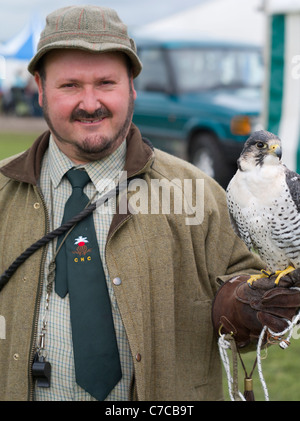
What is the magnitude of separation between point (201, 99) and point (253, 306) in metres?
5.81

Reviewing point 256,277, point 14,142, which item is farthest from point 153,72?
point 14,142

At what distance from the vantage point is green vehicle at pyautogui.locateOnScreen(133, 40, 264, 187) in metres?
7.31

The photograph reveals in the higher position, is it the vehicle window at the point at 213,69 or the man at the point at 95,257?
the vehicle window at the point at 213,69

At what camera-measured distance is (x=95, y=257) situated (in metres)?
2.13

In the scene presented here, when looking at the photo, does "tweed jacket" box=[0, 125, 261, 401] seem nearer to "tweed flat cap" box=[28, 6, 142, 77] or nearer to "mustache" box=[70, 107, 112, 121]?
"mustache" box=[70, 107, 112, 121]

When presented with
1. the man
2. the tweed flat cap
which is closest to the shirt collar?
the man

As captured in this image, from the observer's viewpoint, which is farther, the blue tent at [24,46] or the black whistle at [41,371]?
the blue tent at [24,46]

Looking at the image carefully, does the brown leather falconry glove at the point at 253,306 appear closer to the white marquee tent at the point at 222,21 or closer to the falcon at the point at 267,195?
the falcon at the point at 267,195

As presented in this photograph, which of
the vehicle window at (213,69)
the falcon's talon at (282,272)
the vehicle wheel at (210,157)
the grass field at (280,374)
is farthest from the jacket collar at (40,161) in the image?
the vehicle window at (213,69)

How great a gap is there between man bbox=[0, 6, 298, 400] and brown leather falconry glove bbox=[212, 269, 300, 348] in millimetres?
11

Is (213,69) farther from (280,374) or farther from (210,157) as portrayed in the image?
(280,374)

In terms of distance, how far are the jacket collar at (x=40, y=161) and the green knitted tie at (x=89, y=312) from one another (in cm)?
27

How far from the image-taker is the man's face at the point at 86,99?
215cm

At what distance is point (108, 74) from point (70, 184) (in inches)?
16.2
